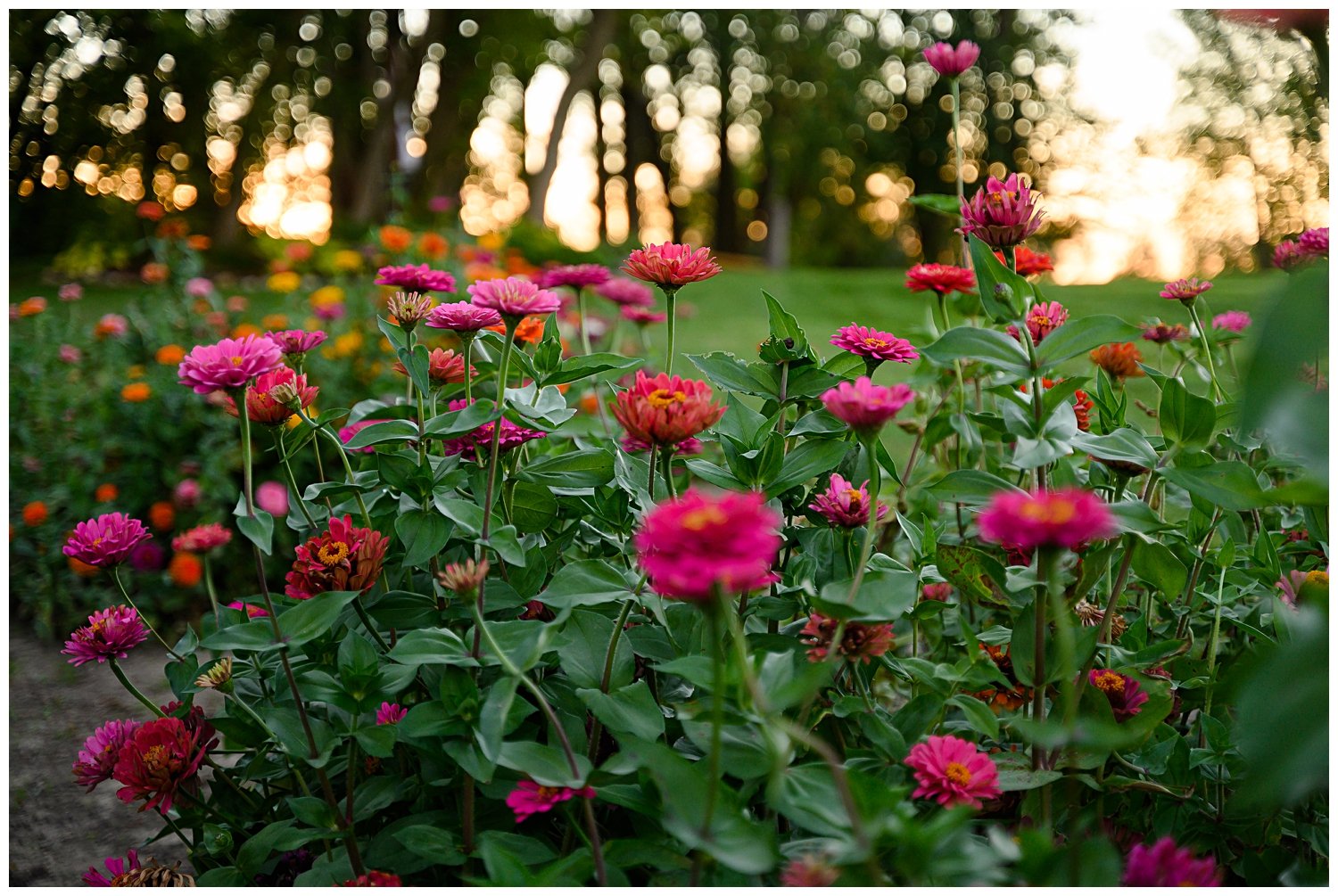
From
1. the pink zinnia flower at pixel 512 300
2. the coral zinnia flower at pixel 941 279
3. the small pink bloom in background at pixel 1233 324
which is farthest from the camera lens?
the small pink bloom in background at pixel 1233 324

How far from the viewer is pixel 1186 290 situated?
1123mm

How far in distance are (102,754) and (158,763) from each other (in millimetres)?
131

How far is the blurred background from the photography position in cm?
476

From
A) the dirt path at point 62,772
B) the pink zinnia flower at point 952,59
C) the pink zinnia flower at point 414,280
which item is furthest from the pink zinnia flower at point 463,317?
the dirt path at point 62,772

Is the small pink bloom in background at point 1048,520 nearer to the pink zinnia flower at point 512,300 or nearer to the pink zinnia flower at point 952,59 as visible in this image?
the pink zinnia flower at point 512,300

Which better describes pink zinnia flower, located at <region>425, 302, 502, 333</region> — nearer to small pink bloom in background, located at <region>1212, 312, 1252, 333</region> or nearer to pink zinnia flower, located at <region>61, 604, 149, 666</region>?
pink zinnia flower, located at <region>61, 604, 149, 666</region>

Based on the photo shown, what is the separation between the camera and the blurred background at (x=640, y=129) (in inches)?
187

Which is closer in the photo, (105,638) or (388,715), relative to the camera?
(388,715)

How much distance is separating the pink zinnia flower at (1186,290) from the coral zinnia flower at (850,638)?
0.65 metres

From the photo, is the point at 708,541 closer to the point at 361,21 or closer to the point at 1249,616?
the point at 1249,616

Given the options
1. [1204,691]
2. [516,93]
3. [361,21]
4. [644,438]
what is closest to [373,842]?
[644,438]

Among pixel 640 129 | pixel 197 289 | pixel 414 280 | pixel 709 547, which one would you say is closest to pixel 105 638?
pixel 414 280

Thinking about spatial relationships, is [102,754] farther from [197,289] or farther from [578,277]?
[197,289]

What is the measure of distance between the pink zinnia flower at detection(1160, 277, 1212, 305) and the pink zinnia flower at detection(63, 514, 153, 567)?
1263 mm
